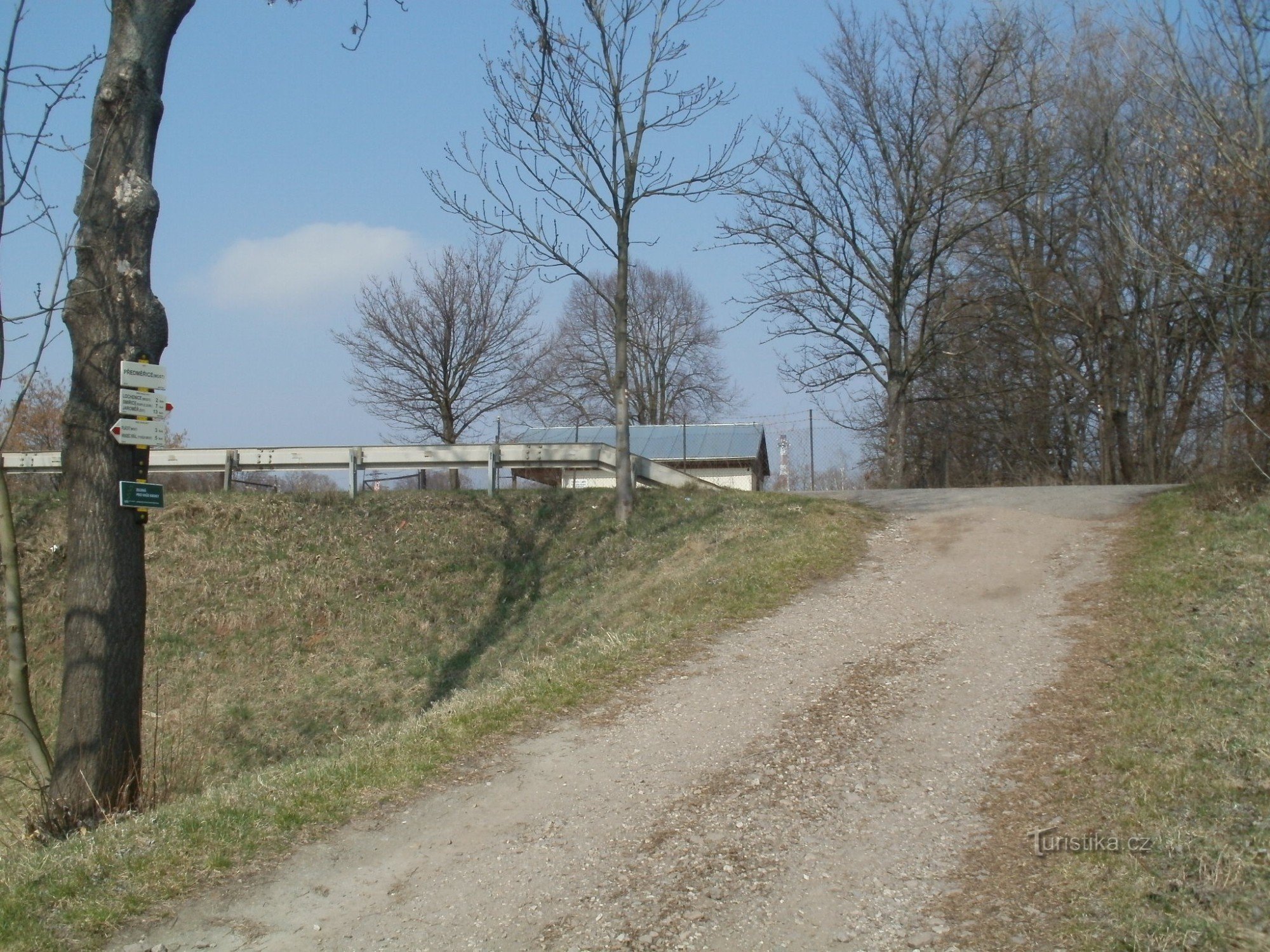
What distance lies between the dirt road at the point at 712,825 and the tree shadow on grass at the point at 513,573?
5.68m

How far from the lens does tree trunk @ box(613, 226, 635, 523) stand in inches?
631

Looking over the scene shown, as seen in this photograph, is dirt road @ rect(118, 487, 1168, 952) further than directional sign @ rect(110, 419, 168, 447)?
No

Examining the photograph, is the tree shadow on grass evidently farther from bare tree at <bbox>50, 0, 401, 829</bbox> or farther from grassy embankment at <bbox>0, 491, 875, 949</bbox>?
bare tree at <bbox>50, 0, 401, 829</bbox>

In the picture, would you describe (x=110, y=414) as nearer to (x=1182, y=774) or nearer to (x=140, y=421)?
(x=140, y=421)

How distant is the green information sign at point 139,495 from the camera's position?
6.91m

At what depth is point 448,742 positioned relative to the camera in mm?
6715

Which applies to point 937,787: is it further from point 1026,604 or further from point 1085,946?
point 1026,604

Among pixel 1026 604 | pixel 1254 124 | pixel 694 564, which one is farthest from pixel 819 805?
pixel 1254 124

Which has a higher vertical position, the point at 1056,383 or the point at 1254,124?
the point at 1254,124

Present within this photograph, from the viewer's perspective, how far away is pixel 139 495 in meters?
6.98

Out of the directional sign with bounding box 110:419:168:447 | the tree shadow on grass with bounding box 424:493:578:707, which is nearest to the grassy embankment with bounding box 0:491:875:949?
the tree shadow on grass with bounding box 424:493:578:707

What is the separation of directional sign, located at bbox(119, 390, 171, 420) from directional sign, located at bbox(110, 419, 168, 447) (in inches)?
2.1

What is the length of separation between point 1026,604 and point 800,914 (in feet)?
21.5

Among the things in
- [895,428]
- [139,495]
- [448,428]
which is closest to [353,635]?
[139,495]
